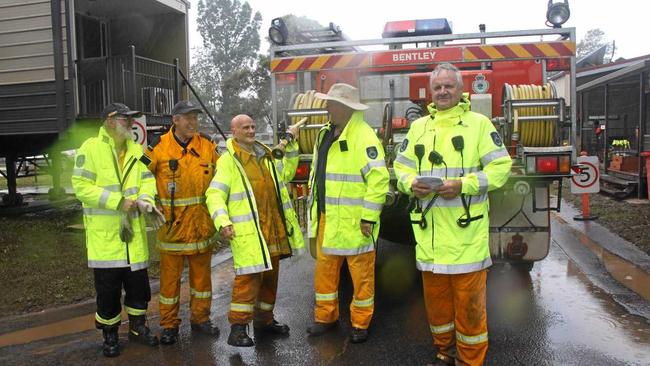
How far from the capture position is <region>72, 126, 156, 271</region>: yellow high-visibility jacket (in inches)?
165

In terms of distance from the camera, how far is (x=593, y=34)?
9075 cm

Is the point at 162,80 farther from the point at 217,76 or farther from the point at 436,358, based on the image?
the point at 217,76

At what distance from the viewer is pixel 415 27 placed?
709 centimetres

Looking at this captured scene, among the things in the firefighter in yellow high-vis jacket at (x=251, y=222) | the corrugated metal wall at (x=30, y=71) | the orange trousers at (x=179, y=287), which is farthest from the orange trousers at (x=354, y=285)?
the corrugated metal wall at (x=30, y=71)

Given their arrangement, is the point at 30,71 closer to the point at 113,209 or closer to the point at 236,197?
the point at 113,209

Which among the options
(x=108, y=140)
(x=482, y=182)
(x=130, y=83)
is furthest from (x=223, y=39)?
(x=482, y=182)

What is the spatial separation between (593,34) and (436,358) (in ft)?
324

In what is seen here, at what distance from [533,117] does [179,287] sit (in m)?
3.16

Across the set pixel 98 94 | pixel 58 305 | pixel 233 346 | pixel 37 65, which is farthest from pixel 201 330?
pixel 98 94

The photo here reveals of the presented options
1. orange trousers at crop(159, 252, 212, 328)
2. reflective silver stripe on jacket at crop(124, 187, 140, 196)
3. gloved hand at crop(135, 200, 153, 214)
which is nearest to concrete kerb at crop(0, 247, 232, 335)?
orange trousers at crop(159, 252, 212, 328)

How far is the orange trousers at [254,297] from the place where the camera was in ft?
14.2

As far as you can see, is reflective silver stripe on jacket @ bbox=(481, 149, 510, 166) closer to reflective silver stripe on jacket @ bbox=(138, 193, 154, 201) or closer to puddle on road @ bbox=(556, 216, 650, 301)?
reflective silver stripe on jacket @ bbox=(138, 193, 154, 201)

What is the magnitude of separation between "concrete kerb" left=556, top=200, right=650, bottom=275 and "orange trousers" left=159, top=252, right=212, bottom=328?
4700 mm

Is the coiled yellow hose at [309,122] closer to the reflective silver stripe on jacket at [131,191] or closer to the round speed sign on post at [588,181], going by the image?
the reflective silver stripe on jacket at [131,191]
